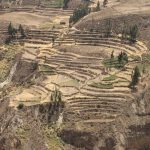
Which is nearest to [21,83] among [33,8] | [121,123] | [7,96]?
[7,96]

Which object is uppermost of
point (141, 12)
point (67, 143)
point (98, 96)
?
point (141, 12)

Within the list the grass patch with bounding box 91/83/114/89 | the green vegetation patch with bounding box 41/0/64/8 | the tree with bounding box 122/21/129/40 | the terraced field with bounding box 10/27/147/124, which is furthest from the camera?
the green vegetation patch with bounding box 41/0/64/8

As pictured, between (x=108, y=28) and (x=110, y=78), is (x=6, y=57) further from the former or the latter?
(x=110, y=78)

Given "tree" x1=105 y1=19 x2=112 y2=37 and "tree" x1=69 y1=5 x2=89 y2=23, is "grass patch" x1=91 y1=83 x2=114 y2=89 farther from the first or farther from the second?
Result: "tree" x1=69 y1=5 x2=89 y2=23

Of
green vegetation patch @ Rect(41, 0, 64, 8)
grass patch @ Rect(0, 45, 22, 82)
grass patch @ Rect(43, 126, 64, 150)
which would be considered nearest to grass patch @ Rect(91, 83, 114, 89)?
grass patch @ Rect(43, 126, 64, 150)

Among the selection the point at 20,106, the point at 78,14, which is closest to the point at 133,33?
the point at 78,14

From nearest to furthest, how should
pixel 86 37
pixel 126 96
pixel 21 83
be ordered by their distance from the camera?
pixel 126 96 → pixel 21 83 → pixel 86 37

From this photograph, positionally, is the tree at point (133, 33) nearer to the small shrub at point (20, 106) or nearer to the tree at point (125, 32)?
the tree at point (125, 32)

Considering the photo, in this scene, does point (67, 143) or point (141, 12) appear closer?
point (67, 143)

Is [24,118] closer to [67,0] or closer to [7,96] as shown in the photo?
[7,96]
